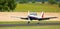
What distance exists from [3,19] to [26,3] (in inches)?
118

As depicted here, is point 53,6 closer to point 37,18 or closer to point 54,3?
point 54,3

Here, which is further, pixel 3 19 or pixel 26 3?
pixel 26 3

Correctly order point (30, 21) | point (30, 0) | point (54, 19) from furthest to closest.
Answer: point (30, 0) → point (54, 19) → point (30, 21)

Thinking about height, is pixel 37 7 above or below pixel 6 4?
above

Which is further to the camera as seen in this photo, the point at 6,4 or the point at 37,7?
the point at 6,4

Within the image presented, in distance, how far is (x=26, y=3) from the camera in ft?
46.2

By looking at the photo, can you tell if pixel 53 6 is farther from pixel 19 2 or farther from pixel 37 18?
pixel 37 18

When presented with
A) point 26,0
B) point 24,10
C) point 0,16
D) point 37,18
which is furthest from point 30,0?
point 37,18

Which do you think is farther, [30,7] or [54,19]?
[30,7]

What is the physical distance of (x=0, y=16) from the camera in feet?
40.0

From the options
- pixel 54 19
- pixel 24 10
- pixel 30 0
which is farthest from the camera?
pixel 30 0

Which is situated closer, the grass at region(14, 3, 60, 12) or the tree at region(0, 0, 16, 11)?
the grass at region(14, 3, 60, 12)

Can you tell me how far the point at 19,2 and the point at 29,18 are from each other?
4.15 m

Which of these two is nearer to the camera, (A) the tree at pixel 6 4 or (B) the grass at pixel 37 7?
(B) the grass at pixel 37 7
